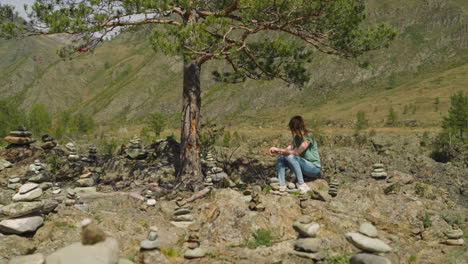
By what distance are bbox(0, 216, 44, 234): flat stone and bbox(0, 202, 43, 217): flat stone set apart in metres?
0.09

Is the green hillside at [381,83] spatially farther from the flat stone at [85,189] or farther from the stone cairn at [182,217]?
the stone cairn at [182,217]

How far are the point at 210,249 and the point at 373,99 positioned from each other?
247 ft

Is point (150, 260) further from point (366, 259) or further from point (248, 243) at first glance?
point (366, 259)

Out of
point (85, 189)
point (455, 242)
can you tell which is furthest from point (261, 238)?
point (85, 189)

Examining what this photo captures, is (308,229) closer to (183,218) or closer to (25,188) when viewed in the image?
(183,218)

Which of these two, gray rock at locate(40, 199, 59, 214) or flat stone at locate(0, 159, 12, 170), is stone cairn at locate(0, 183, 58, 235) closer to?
gray rock at locate(40, 199, 59, 214)

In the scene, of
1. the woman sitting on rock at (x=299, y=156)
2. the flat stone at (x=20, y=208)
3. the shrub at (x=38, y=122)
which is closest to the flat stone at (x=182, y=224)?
the woman sitting on rock at (x=299, y=156)

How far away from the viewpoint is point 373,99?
72.1m

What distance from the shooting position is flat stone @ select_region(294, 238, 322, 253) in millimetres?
4359

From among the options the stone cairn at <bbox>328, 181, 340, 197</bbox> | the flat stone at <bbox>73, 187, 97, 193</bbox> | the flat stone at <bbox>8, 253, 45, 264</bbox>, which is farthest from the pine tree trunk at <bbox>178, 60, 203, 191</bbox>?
the flat stone at <bbox>8, 253, 45, 264</bbox>

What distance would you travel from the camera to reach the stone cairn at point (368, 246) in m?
3.51

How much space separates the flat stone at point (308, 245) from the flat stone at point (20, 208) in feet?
13.5

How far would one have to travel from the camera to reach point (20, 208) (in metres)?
4.86

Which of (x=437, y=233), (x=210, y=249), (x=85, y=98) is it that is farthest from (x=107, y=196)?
(x=85, y=98)
